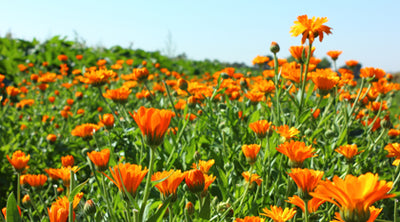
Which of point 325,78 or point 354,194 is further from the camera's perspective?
point 325,78

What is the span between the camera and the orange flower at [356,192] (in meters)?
0.64

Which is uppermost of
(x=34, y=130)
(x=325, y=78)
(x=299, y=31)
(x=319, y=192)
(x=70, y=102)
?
(x=299, y=31)

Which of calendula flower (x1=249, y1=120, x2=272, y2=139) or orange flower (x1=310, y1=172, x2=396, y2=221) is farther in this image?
calendula flower (x1=249, y1=120, x2=272, y2=139)

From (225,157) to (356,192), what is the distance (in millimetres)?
1063

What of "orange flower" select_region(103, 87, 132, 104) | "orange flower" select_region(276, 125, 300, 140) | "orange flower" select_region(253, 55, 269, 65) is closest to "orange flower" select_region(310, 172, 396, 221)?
"orange flower" select_region(276, 125, 300, 140)

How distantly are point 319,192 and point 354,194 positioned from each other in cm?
7

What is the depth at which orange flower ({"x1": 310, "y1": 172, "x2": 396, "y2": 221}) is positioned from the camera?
0.64 m

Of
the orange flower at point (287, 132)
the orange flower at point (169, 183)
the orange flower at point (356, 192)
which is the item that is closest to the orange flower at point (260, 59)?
the orange flower at point (287, 132)

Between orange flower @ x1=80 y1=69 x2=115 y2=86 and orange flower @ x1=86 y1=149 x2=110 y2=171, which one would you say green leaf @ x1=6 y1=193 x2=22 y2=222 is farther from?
orange flower @ x1=80 y1=69 x2=115 y2=86

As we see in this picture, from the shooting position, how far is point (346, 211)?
695 millimetres

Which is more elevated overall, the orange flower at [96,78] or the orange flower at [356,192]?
the orange flower at [96,78]

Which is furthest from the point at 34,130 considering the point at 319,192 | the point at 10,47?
the point at 10,47

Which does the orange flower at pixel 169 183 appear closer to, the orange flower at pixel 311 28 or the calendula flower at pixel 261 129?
the calendula flower at pixel 261 129

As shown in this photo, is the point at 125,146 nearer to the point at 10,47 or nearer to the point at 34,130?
the point at 34,130
